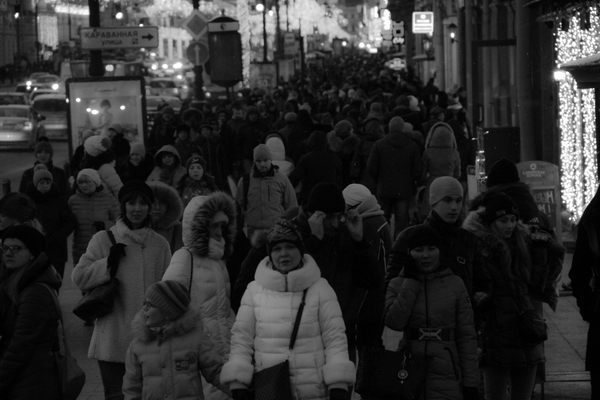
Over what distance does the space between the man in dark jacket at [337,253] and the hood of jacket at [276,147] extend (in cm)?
690

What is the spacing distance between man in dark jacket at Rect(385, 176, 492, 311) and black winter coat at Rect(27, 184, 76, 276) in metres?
5.24

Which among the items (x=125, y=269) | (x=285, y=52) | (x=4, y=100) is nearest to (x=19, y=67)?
(x=285, y=52)

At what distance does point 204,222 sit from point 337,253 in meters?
0.79

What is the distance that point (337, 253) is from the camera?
6.85 m

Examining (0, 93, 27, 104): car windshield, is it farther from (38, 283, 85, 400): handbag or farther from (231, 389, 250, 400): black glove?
(231, 389, 250, 400): black glove

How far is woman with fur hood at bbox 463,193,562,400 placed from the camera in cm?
697

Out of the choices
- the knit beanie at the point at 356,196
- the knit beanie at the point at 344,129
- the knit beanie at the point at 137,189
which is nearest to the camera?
the knit beanie at the point at 137,189

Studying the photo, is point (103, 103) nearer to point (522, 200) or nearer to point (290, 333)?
point (522, 200)

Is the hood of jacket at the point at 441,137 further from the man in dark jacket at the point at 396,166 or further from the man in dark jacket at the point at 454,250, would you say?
the man in dark jacket at the point at 454,250

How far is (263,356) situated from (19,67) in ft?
295

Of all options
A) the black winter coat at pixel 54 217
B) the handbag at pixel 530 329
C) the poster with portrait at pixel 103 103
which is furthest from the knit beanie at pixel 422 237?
the poster with portrait at pixel 103 103

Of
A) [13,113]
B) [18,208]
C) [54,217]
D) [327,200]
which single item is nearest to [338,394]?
[327,200]

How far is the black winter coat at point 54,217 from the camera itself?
11297mm

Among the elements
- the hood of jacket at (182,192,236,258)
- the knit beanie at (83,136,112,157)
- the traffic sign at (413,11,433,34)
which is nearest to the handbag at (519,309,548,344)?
the hood of jacket at (182,192,236,258)
